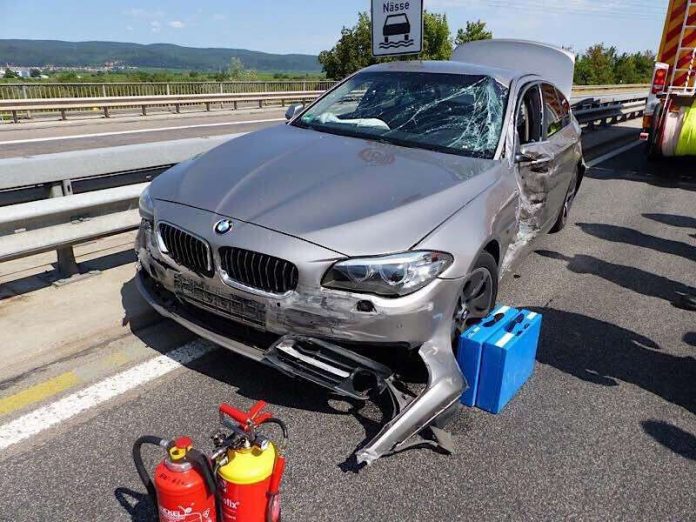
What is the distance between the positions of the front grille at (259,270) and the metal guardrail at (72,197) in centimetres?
167

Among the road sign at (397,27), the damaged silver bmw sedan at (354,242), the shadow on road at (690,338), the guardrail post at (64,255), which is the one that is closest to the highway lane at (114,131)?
the road sign at (397,27)

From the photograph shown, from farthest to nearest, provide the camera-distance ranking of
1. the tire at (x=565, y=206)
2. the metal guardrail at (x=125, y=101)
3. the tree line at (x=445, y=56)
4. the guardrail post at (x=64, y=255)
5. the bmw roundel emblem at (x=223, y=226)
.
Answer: the tree line at (x=445, y=56) → the metal guardrail at (x=125, y=101) → the tire at (x=565, y=206) → the guardrail post at (x=64, y=255) → the bmw roundel emblem at (x=223, y=226)

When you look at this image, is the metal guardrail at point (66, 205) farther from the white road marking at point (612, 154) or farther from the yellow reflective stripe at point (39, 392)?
the white road marking at point (612, 154)

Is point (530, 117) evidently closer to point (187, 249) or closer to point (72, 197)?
point (187, 249)

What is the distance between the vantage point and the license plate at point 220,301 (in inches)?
109

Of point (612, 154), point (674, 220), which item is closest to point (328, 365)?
point (674, 220)

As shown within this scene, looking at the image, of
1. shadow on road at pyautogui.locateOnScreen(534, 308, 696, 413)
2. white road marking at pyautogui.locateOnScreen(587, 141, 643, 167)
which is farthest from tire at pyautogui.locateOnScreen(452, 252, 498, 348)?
white road marking at pyautogui.locateOnScreen(587, 141, 643, 167)

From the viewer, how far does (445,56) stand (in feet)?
159

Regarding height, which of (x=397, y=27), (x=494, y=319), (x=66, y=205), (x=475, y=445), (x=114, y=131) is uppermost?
(x=397, y=27)

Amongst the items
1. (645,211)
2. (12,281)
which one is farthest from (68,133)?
(645,211)

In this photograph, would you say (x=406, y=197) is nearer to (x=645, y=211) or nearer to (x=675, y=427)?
(x=675, y=427)

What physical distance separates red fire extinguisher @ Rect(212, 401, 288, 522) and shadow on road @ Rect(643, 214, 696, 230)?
21.3 feet

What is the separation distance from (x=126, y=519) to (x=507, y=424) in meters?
1.83

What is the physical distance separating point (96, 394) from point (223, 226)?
45.1 inches
